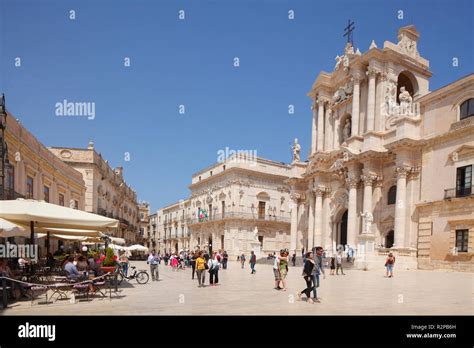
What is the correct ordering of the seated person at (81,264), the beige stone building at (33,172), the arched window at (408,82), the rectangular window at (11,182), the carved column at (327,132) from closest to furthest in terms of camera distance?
the seated person at (81,264), the rectangular window at (11,182), the beige stone building at (33,172), the arched window at (408,82), the carved column at (327,132)

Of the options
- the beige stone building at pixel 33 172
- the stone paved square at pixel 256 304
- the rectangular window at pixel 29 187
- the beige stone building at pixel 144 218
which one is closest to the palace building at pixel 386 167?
the stone paved square at pixel 256 304

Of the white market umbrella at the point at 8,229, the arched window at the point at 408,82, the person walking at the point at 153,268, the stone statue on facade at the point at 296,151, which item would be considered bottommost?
the person walking at the point at 153,268

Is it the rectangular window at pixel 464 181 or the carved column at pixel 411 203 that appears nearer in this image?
the rectangular window at pixel 464 181

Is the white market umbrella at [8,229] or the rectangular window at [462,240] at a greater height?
the white market umbrella at [8,229]

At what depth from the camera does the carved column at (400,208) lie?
→ 24141mm

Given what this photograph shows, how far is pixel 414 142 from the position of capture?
24.3 metres

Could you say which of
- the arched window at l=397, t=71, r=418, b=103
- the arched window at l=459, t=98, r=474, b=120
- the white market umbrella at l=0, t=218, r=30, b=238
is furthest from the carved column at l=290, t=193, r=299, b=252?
the white market umbrella at l=0, t=218, r=30, b=238

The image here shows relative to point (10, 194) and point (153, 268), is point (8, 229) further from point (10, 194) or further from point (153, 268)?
point (10, 194)

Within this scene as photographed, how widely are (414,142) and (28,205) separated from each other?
2304 cm

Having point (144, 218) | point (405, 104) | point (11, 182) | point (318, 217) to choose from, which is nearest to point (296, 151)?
point (318, 217)

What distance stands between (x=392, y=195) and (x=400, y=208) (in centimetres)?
244

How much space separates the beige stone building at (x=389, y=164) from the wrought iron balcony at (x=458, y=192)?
0.06m

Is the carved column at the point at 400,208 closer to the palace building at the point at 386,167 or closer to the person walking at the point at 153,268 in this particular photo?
the palace building at the point at 386,167
